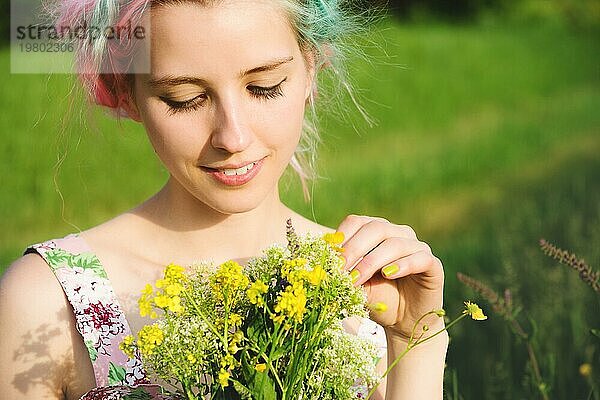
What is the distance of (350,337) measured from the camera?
1524 mm

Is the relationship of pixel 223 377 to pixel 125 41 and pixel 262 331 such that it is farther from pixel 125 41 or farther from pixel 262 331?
pixel 125 41

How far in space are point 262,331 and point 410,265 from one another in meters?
0.48

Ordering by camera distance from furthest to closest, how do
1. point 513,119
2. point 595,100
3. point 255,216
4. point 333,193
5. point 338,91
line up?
point 595,100 < point 513,119 < point 333,193 < point 338,91 < point 255,216

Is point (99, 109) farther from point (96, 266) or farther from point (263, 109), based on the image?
point (263, 109)

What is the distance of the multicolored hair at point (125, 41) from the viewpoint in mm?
2162

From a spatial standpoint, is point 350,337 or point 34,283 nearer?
point 350,337

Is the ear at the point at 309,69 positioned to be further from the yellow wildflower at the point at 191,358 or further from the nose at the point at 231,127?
the yellow wildflower at the point at 191,358

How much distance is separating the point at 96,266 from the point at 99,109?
14.9 inches

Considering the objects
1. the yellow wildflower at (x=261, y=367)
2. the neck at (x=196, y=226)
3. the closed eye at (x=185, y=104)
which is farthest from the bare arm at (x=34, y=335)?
the yellow wildflower at (x=261, y=367)

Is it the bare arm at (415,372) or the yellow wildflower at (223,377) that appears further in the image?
the bare arm at (415,372)

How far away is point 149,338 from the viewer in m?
1.43

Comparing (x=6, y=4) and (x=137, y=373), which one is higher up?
(x=6, y=4)

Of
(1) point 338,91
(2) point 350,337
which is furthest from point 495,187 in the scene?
(2) point 350,337

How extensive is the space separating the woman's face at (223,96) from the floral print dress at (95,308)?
0.33m
